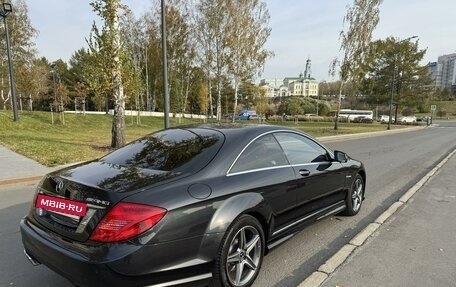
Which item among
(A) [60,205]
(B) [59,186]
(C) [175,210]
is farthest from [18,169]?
(C) [175,210]

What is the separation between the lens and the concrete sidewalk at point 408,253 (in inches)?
138

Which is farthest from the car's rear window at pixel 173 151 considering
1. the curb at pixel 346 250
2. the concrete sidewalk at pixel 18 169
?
the concrete sidewalk at pixel 18 169

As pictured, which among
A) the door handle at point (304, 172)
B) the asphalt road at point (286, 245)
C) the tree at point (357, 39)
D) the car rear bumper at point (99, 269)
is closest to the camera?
the car rear bumper at point (99, 269)

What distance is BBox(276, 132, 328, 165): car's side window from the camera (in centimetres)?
407

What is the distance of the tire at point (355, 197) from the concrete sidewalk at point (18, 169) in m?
6.73

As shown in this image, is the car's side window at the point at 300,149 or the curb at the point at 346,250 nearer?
the curb at the point at 346,250

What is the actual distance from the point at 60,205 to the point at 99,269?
0.69 m

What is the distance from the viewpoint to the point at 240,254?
3.18 metres

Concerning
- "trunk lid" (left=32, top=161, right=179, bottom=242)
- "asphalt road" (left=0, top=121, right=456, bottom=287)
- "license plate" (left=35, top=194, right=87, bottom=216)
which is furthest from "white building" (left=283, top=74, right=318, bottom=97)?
"license plate" (left=35, top=194, right=87, bottom=216)

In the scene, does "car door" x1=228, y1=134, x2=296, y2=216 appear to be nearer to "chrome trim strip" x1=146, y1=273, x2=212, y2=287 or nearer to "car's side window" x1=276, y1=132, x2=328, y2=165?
"car's side window" x1=276, y1=132, x2=328, y2=165

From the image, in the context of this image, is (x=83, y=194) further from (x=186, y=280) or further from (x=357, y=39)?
(x=357, y=39)

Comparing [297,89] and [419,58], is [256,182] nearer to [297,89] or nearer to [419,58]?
[419,58]

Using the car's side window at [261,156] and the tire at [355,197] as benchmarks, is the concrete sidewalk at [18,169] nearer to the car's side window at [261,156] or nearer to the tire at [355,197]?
the car's side window at [261,156]

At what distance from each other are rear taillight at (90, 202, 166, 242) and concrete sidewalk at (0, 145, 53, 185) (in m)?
6.45
